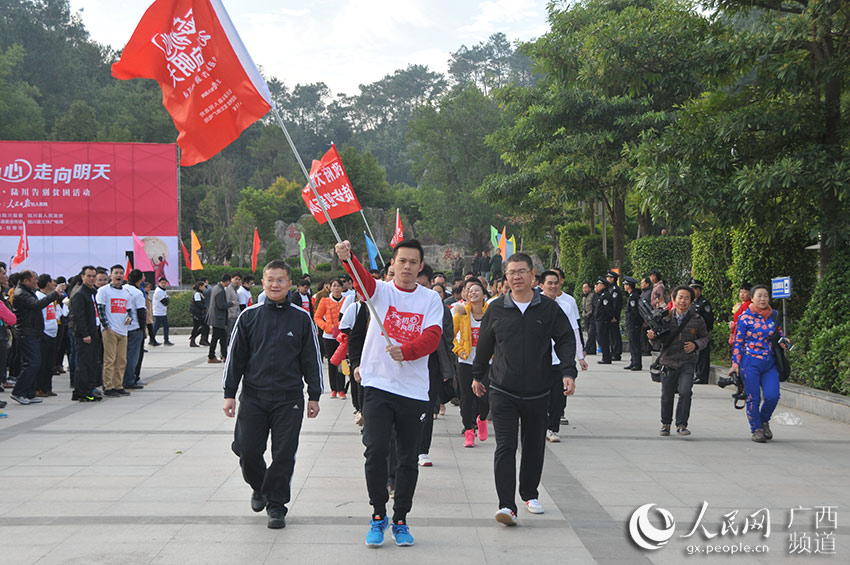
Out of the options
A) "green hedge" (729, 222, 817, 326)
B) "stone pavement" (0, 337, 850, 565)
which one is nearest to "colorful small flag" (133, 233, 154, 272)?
"stone pavement" (0, 337, 850, 565)

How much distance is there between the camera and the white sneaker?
5.23 m

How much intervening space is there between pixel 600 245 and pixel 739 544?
22.9 meters

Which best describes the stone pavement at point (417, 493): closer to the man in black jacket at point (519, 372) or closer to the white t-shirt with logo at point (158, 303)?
the man in black jacket at point (519, 372)

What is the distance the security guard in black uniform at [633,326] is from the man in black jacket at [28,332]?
10.4 m

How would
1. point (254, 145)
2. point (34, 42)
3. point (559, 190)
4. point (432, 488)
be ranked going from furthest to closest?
point (254, 145), point (34, 42), point (559, 190), point (432, 488)

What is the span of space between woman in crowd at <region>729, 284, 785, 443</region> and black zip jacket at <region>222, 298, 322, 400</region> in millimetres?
5188

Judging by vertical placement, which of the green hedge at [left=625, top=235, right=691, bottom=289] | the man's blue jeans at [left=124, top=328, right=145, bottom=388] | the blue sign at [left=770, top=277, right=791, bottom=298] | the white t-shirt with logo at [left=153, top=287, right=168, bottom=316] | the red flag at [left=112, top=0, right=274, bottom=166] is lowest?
the man's blue jeans at [left=124, top=328, right=145, bottom=388]

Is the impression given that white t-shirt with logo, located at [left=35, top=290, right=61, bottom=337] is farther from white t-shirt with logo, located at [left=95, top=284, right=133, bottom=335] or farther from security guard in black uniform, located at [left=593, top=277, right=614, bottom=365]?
security guard in black uniform, located at [left=593, top=277, right=614, bottom=365]

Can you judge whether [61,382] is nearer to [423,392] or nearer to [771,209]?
[423,392]

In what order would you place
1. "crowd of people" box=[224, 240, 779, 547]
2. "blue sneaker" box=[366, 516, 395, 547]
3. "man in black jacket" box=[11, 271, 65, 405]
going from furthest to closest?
"man in black jacket" box=[11, 271, 65, 405] → "crowd of people" box=[224, 240, 779, 547] → "blue sneaker" box=[366, 516, 395, 547]

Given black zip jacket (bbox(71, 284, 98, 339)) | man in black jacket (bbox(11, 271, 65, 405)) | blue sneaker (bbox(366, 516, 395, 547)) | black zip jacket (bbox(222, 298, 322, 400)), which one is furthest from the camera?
black zip jacket (bbox(71, 284, 98, 339))

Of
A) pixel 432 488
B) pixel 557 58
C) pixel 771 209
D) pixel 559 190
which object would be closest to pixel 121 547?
pixel 432 488

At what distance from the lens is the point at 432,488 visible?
20.9ft

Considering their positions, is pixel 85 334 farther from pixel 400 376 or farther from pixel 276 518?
pixel 400 376
